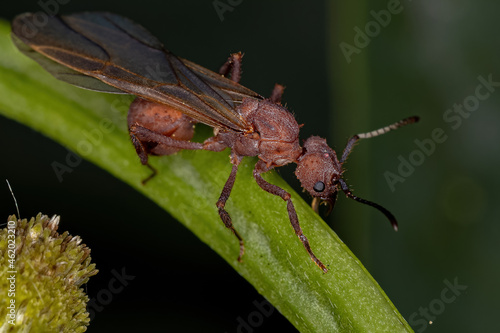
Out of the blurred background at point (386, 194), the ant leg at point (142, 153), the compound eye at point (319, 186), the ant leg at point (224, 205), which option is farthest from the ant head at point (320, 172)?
the ant leg at point (142, 153)

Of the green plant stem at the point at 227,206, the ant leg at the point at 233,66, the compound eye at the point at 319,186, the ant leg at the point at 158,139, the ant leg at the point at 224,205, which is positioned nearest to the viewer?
the green plant stem at the point at 227,206

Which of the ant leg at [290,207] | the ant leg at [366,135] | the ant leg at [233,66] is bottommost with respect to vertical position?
the ant leg at [290,207]

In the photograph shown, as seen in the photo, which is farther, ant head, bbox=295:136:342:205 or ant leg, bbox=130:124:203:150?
ant head, bbox=295:136:342:205

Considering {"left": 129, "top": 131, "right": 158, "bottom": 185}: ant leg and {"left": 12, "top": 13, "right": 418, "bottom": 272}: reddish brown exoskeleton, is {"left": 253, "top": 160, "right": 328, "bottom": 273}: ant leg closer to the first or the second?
{"left": 12, "top": 13, "right": 418, "bottom": 272}: reddish brown exoskeleton

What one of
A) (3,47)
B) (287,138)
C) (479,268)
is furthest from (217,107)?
(479,268)

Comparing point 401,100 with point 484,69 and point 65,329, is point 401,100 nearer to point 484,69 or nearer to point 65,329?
point 484,69

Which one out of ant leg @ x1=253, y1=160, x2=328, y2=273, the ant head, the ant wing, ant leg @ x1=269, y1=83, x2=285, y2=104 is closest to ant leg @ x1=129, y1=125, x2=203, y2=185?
the ant wing

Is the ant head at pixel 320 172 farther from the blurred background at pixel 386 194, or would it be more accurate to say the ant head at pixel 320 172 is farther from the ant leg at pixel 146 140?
the ant leg at pixel 146 140
